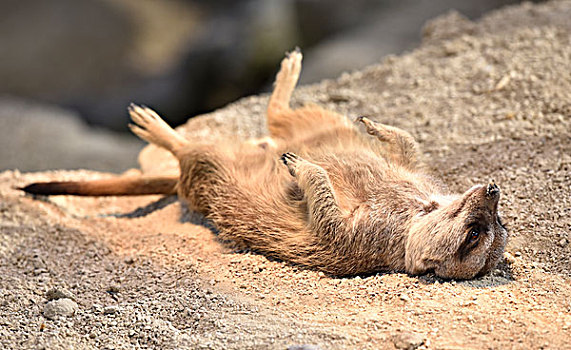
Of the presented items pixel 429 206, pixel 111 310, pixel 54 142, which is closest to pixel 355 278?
pixel 429 206

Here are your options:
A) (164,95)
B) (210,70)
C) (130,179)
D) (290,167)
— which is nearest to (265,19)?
(210,70)

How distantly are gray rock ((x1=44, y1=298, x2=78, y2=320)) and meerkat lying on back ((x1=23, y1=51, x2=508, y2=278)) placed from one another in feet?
2.69

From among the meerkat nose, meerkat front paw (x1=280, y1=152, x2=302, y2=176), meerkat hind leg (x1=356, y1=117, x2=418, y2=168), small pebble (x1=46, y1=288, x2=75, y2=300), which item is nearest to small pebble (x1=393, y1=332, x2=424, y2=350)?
the meerkat nose

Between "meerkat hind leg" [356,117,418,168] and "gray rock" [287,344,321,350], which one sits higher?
"meerkat hind leg" [356,117,418,168]

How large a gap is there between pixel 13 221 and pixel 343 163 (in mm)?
1803

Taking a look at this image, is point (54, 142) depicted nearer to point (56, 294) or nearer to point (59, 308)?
point (56, 294)

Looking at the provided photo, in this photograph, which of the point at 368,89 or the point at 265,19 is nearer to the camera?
the point at 368,89

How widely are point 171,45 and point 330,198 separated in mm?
5333

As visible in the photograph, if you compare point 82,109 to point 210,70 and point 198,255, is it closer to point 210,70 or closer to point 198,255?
point 210,70

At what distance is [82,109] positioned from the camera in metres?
7.05

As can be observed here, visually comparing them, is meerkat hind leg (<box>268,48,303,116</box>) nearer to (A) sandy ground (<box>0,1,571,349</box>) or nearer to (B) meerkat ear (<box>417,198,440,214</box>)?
(A) sandy ground (<box>0,1,571,349</box>)

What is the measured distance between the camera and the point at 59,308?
235 centimetres

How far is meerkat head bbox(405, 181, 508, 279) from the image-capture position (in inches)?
95.0

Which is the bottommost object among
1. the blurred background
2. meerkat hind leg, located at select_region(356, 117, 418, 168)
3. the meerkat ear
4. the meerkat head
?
the meerkat head
